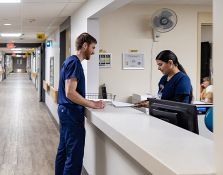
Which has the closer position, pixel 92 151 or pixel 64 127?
pixel 64 127

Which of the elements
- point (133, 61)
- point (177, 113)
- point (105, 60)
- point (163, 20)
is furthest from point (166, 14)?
point (177, 113)

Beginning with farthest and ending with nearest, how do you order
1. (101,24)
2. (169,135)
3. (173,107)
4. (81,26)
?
1. (101,24)
2. (81,26)
3. (173,107)
4. (169,135)

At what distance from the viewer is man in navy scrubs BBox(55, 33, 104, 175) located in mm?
3221

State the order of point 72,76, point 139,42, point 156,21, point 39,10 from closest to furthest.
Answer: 1. point 72,76
2. point 156,21
3. point 39,10
4. point 139,42

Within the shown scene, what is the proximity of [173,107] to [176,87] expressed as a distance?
102cm

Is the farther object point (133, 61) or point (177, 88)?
point (133, 61)

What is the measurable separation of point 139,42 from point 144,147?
461 cm

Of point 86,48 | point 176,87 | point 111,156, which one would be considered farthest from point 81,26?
point 111,156

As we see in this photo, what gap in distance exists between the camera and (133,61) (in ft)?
20.7

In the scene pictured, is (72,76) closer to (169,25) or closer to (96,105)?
(96,105)

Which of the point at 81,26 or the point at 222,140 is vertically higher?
the point at 81,26

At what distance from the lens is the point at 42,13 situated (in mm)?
6543

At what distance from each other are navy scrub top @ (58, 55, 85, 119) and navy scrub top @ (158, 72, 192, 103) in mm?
788

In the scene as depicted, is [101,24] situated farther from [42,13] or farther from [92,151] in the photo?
[92,151]
